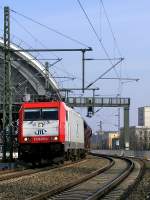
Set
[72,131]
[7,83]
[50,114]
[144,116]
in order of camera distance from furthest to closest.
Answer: [144,116]
[72,131]
[7,83]
[50,114]

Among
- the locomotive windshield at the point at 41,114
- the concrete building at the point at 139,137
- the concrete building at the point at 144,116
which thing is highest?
the concrete building at the point at 144,116

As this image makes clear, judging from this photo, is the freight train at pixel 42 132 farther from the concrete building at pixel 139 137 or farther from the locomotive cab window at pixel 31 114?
the concrete building at pixel 139 137

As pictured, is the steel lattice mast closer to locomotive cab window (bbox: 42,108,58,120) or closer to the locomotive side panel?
locomotive cab window (bbox: 42,108,58,120)

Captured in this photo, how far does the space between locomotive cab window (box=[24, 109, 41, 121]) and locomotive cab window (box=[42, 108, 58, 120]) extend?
1.09 ft

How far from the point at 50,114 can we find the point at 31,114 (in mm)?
1065

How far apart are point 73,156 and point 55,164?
16.3 feet

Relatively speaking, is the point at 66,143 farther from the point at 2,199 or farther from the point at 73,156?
the point at 2,199

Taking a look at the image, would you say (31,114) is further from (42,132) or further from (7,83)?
(7,83)

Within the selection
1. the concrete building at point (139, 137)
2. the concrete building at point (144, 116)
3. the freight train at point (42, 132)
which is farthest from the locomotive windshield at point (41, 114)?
the concrete building at point (144, 116)

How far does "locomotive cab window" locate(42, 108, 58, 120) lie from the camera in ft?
109

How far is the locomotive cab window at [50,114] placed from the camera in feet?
109

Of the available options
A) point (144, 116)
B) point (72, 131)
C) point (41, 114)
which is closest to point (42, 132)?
point (41, 114)

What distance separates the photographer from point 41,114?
3341 cm

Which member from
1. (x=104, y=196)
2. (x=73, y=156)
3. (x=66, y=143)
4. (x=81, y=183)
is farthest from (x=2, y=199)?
(x=73, y=156)
